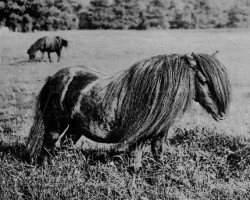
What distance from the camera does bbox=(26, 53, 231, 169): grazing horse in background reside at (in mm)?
4211

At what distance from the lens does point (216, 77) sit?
13.8 ft

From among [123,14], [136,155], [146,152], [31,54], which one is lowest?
[146,152]

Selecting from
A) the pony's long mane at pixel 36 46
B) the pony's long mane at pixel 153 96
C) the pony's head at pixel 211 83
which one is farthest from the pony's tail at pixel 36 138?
the pony's head at pixel 211 83

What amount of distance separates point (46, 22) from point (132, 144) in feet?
8.43

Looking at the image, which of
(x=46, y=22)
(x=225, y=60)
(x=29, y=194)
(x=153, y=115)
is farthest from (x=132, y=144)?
(x=46, y=22)

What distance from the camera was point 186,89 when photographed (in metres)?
4.22

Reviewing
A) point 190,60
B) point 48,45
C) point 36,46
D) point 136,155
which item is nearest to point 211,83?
point 190,60

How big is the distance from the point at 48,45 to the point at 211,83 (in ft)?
9.16

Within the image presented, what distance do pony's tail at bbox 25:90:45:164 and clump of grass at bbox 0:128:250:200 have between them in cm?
15

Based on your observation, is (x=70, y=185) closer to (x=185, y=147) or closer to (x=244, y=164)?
(x=185, y=147)

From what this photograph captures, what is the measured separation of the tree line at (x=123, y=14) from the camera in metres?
5.73

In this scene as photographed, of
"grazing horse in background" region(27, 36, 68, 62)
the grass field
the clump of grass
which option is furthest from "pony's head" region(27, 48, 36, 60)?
the clump of grass

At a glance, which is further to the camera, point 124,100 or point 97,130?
point 97,130

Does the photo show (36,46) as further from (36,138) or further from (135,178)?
(135,178)
